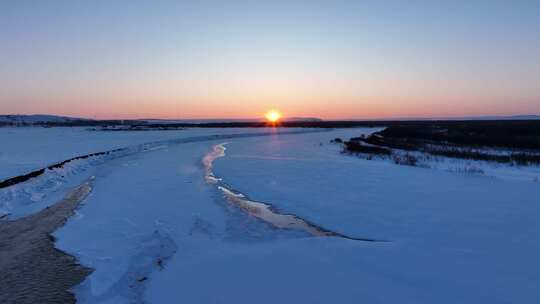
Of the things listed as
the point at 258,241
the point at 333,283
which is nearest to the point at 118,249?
the point at 258,241

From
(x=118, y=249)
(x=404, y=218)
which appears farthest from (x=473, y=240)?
(x=118, y=249)

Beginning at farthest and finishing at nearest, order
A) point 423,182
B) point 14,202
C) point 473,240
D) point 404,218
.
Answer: point 423,182 → point 14,202 → point 404,218 → point 473,240

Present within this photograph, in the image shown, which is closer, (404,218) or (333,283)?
(333,283)

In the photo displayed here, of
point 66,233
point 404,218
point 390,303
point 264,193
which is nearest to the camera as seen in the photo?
point 390,303

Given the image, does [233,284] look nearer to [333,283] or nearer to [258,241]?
[333,283]

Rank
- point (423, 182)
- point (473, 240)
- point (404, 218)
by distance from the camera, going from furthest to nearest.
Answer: point (423, 182)
point (404, 218)
point (473, 240)

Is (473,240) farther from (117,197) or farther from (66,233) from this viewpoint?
(117,197)
